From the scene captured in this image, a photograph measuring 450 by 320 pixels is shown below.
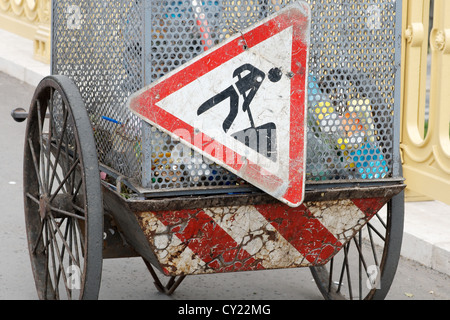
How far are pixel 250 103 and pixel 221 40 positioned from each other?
0.24m

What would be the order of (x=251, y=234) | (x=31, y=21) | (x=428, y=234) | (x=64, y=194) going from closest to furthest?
(x=251, y=234) < (x=64, y=194) < (x=428, y=234) < (x=31, y=21)

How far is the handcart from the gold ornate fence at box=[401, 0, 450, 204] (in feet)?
5.29

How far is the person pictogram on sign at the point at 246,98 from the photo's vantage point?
119 inches

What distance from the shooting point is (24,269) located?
181 inches

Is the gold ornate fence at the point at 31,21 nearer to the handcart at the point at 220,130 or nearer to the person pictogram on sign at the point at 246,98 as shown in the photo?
the handcart at the point at 220,130

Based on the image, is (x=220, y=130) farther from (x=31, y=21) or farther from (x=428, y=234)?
(x=31, y=21)

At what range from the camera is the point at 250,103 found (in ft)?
9.99

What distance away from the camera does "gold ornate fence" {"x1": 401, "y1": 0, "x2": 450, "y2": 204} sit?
199 inches

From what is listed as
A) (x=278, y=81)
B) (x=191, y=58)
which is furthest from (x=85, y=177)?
(x=278, y=81)

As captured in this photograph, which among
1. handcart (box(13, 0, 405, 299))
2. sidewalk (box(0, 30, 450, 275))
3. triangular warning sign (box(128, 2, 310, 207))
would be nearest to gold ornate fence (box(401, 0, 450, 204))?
sidewalk (box(0, 30, 450, 275))

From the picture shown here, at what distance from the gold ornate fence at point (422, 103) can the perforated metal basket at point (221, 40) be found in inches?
73.7

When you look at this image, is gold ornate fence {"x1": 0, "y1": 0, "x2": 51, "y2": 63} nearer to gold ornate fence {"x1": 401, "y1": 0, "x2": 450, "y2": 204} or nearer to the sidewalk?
gold ornate fence {"x1": 401, "y1": 0, "x2": 450, "y2": 204}

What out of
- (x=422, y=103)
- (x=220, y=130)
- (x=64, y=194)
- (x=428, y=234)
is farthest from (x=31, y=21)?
(x=220, y=130)

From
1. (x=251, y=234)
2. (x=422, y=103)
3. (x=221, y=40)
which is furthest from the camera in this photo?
(x=422, y=103)
